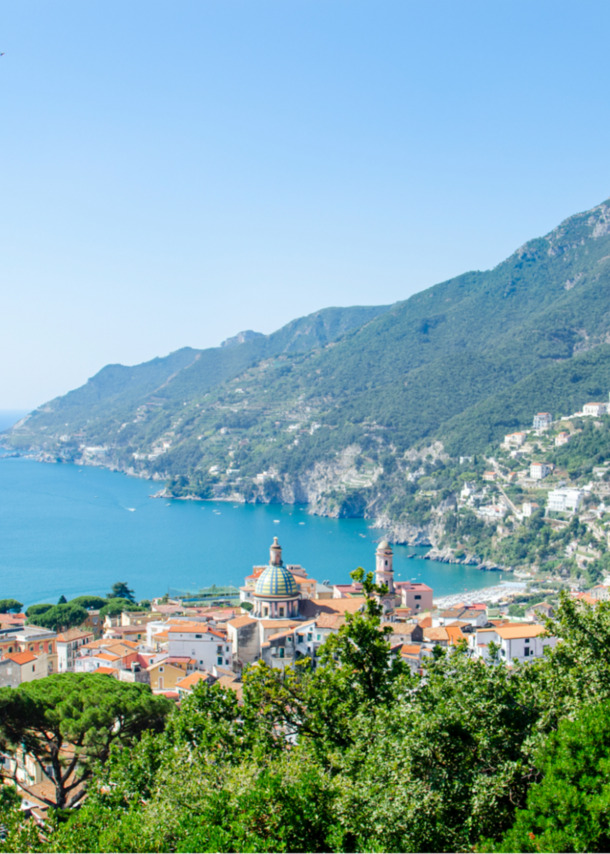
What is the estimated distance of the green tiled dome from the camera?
34219 millimetres

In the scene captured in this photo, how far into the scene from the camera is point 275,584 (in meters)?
34.3

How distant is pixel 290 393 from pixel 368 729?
17386 cm

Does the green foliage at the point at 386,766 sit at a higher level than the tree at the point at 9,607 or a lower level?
higher

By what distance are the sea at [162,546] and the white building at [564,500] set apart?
10700mm

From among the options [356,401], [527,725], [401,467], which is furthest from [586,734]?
[356,401]

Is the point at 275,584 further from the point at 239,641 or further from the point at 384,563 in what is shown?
the point at 384,563

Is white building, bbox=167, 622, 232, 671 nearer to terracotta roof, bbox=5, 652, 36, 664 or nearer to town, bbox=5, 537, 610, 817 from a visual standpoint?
town, bbox=5, 537, 610, 817

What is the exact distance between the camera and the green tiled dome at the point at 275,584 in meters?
34.2

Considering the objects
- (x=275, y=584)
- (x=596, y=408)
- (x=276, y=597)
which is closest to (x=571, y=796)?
(x=276, y=597)

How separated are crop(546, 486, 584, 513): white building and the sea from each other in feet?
35.1

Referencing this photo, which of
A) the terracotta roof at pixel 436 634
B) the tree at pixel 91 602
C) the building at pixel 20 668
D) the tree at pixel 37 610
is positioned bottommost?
the tree at pixel 91 602

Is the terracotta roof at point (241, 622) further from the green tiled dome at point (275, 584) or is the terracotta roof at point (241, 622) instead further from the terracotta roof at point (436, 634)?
the terracotta roof at point (436, 634)

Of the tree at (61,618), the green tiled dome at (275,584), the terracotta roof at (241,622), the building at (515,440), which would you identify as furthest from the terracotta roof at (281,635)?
the building at (515,440)

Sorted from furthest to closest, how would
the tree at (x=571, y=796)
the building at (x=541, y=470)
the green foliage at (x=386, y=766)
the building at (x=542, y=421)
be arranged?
1. the building at (x=542, y=421)
2. the building at (x=541, y=470)
3. the green foliage at (x=386, y=766)
4. the tree at (x=571, y=796)
